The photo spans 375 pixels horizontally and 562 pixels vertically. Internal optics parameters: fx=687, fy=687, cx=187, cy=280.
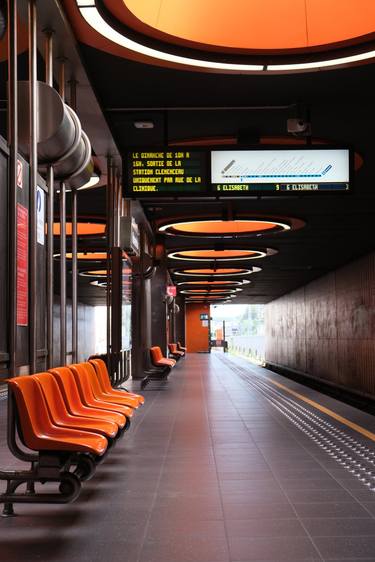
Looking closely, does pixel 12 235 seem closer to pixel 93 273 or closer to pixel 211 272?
pixel 93 273

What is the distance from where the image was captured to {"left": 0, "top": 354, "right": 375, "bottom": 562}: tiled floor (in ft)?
12.1

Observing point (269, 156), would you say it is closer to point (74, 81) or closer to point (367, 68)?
point (367, 68)

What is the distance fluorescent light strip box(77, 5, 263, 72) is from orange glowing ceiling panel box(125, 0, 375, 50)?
0.87 ft

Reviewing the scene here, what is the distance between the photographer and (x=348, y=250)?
19.9 m

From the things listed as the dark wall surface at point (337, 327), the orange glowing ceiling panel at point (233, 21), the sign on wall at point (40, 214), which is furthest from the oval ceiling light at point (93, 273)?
the sign on wall at point (40, 214)

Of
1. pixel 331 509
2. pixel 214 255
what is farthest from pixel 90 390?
pixel 214 255

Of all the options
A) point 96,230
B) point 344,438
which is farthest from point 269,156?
point 96,230

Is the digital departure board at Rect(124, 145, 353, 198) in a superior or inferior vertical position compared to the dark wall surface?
superior

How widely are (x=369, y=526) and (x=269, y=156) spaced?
437cm

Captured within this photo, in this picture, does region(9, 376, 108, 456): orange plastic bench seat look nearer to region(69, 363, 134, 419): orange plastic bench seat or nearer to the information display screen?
region(69, 363, 134, 419): orange plastic bench seat

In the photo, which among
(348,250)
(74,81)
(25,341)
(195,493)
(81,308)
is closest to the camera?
(25,341)

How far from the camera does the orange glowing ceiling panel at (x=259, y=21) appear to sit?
565 centimetres

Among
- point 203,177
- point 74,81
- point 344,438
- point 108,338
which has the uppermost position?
point 74,81

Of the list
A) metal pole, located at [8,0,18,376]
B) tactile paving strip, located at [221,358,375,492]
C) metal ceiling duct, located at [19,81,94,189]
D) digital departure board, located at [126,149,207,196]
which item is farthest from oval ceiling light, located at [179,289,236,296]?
metal pole, located at [8,0,18,376]
